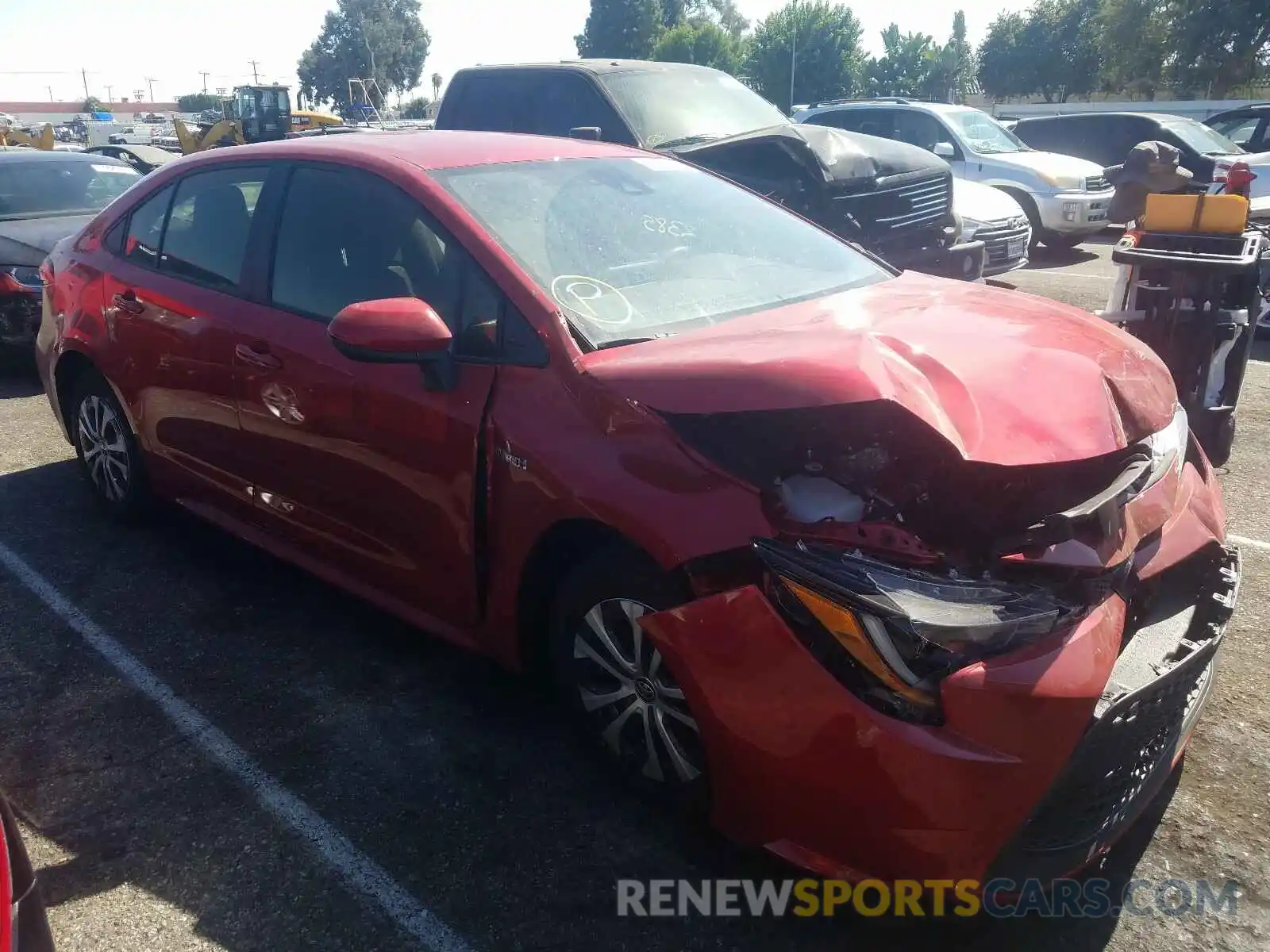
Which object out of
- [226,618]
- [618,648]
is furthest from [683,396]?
[226,618]

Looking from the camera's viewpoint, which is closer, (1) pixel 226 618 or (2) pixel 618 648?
(2) pixel 618 648

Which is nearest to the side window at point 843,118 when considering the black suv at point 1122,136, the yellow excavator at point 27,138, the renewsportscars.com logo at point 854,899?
the black suv at point 1122,136

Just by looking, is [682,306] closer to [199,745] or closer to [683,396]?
[683,396]

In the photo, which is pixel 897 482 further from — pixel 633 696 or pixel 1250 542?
pixel 1250 542

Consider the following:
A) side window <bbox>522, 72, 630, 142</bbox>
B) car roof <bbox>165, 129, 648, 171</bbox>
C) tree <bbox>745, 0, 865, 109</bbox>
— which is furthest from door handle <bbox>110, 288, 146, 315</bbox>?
tree <bbox>745, 0, 865, 109</bbox>

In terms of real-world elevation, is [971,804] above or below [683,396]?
below

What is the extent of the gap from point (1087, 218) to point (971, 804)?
484 inches

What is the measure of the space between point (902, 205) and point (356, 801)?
20.0 ft

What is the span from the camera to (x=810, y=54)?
6838cm

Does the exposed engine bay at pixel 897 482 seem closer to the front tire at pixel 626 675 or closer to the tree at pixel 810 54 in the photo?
the front tire at pixel 626 675

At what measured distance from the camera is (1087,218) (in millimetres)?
12773

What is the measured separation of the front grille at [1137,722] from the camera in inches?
84.0

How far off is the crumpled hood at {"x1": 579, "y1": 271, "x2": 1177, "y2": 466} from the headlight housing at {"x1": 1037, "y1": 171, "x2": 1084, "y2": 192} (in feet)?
35.8

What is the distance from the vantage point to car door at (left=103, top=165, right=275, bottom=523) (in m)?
3.84
